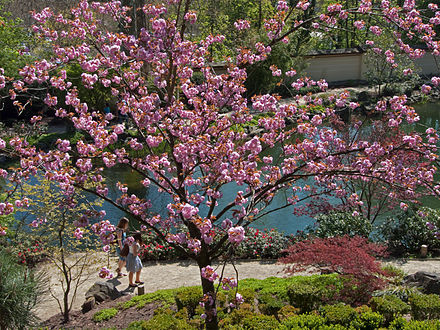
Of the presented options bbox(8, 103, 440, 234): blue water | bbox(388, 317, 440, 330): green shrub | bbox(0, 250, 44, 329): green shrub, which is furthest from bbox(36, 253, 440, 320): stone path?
bbox(388, 317, 440, 330): green shrub

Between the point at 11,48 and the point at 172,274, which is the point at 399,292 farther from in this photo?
the point at 11,48

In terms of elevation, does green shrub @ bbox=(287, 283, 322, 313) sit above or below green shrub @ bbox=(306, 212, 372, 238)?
below

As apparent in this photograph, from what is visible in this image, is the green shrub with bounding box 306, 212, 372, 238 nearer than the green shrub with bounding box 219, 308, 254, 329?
No

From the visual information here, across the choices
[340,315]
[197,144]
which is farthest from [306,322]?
[197,144]

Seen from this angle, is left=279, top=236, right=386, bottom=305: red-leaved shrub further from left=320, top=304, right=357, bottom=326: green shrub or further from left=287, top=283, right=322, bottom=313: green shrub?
left=320, top=304, right=357, bottom=326: green shrub

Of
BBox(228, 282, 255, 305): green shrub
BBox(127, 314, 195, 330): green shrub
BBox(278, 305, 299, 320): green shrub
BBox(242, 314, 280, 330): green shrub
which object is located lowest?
BBox(278, 305, 299, 320): green shrub

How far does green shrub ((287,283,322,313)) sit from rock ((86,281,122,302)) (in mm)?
3384

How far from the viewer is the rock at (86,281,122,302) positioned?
806 centimetres

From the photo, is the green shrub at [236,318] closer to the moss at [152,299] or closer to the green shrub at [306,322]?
the green shrub at [306,322]

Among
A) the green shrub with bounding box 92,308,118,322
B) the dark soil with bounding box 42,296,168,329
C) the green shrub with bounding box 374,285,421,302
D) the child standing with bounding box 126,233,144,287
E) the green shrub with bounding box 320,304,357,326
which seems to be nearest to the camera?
the green shrub with bounding box 320,304,357,326

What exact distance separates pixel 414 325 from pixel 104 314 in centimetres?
452

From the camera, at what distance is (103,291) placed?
8.16 m

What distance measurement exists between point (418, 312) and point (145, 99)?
4.42 m

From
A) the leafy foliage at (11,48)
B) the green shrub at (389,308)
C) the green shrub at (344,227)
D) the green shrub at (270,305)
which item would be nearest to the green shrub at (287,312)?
the green shrub at (270,305)
